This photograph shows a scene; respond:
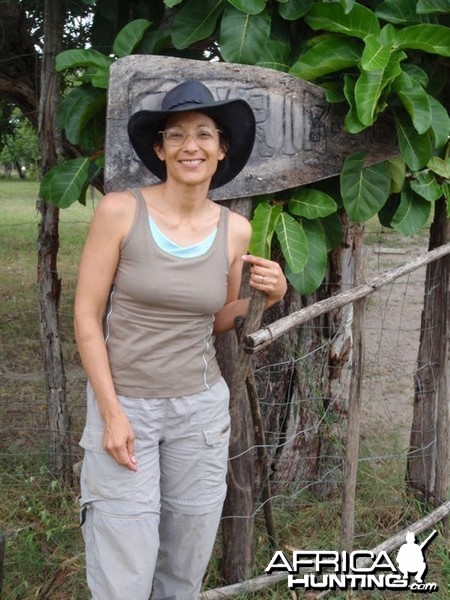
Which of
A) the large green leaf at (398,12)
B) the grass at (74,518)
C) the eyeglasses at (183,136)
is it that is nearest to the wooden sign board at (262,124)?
the large green leaf at (398,12)

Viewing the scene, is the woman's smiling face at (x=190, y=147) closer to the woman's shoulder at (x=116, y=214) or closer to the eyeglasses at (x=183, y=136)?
the eyeglasses at (x=183, y=136)

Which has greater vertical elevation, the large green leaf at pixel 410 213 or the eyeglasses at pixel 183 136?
the eyeglasses at pixel 183 136

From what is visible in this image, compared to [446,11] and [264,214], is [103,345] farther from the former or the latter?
[446,11]

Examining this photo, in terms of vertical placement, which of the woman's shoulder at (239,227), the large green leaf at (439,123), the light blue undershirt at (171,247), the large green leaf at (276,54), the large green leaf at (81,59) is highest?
the large green leaf at (276,54)

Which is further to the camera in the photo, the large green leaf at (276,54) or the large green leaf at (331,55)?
the large green leaf at (276,54)

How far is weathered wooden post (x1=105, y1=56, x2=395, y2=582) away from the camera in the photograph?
271cm

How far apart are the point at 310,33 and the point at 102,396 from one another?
1.68m

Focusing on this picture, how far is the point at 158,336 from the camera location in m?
2.29

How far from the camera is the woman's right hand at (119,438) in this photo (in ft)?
7.36

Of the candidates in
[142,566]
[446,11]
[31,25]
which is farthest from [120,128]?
[31,25]

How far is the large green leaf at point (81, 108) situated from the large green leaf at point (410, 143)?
A: 1.09 metres

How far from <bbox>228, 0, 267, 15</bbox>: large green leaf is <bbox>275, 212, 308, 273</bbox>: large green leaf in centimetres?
70

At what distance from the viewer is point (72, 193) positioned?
305 cm

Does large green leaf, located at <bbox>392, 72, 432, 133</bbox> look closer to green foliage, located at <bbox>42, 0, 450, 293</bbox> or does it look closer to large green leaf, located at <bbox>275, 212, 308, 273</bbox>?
green foliage, located at <bbox>42, 0, 450, 293</bbox>
